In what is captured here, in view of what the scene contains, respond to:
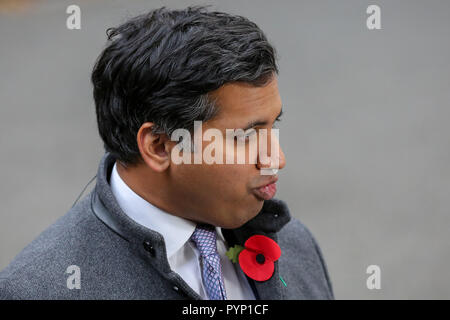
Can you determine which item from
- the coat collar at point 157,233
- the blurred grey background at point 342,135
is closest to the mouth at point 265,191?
the coat collar at point 157,233

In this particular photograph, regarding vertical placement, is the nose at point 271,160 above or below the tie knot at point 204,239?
above

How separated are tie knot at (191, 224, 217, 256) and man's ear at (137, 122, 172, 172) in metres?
0.21

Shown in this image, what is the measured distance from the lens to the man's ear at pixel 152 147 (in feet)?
5.21

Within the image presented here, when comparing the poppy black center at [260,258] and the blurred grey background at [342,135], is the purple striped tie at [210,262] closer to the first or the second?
the poppy black center at [260,258]

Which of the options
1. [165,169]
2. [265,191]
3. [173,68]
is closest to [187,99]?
[173,68]

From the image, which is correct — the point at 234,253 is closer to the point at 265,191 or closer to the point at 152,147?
the point at 265,191

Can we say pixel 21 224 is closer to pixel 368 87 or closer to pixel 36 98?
pixel 36 98

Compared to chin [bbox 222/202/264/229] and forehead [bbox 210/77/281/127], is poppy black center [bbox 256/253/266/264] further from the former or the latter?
forehead [bbox 210/77/281/127]

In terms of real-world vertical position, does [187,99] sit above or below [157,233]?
above

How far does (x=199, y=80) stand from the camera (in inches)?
59.9

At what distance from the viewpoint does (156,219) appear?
1.63 meters

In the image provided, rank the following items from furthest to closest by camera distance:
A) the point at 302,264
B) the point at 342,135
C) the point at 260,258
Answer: the point at 342,135 → the point at 302,264 → the point at 260,258

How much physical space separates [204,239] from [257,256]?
18 cm
